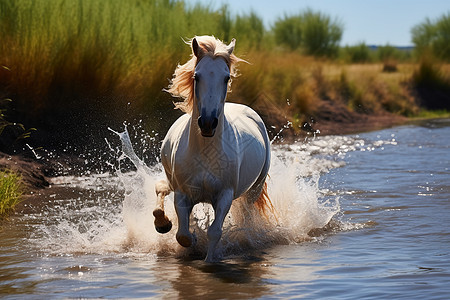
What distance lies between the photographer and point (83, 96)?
37.6 ft

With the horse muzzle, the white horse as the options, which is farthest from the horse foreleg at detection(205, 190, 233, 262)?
the horse muzzle

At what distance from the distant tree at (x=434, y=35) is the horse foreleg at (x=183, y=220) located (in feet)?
88.6

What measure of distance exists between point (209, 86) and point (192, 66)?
0.58 m

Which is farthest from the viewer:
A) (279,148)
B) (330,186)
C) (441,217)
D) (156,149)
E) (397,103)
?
(397,103)

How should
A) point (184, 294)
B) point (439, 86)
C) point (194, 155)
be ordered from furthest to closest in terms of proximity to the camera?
point (439, 86)
point (194, 155)
point (184, 294)

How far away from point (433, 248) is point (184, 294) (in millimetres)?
2458

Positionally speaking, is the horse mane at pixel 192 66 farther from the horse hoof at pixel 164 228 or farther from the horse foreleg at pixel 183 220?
the horse hoof at pixel 164 228

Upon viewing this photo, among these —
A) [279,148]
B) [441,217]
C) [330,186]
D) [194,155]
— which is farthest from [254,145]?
[279,148]

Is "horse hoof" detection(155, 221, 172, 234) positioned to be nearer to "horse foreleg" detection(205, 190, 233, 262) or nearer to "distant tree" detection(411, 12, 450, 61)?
"horse foreleg" detection(205, 190, 233, 262)

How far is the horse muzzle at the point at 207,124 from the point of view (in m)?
5.20

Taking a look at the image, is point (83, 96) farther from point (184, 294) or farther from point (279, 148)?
point (184, 294)

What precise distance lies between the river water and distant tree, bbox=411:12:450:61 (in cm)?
2336

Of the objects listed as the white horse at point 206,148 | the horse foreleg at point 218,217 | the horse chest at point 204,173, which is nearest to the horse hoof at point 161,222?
the white horse at point 206,148

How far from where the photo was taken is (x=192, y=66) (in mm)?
5863
